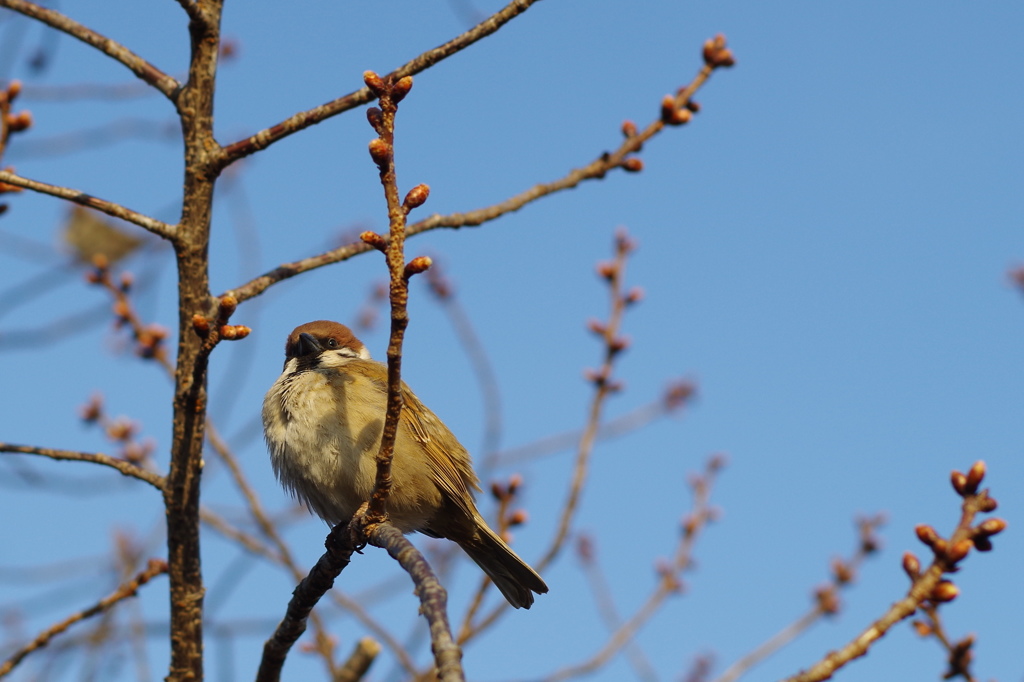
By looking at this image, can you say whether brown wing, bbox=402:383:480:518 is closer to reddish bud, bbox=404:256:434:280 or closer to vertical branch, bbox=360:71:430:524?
vertical branch, bbox=360:71:430:524

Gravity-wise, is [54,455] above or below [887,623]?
above

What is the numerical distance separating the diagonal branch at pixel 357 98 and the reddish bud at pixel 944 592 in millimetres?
2168

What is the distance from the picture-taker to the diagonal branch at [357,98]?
3.27 metres

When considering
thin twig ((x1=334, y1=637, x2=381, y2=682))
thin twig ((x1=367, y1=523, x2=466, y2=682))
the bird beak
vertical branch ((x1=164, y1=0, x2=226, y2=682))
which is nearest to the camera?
thin twig ((x1=367, y1=523, x2=466, y2=682))

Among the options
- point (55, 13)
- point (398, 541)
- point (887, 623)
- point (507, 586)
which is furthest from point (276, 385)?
point (887, 623)

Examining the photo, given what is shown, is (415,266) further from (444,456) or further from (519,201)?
(444,456)

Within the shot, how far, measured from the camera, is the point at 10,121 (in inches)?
154

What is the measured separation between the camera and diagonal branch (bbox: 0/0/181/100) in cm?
332

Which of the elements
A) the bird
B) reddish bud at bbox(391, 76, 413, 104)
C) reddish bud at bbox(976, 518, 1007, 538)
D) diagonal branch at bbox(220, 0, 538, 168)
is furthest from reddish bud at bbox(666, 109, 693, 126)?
reddish bud at bbox(976, 518, 1007, 538)

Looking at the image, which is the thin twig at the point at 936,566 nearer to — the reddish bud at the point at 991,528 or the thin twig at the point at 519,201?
the reddish bud at the point at 991,528

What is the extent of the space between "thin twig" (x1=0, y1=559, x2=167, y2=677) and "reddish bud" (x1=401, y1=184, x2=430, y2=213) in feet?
6.80

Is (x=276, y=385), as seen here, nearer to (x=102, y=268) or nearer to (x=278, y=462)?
(x=278, y=462)

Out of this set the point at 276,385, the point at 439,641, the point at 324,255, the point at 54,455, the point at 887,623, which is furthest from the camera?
the point at 276,385

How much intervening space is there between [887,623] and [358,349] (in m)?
3.91
